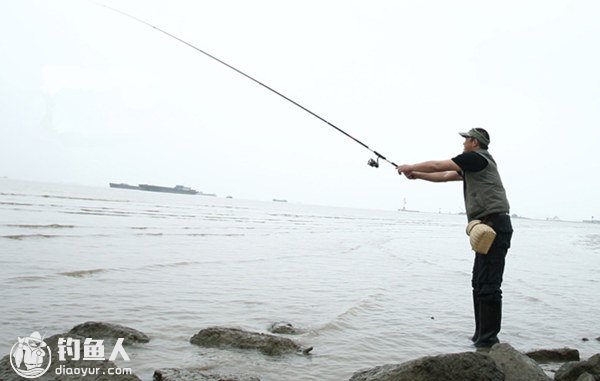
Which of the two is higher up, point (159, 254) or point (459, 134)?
point (459, 134)

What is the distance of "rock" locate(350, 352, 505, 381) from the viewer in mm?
3410

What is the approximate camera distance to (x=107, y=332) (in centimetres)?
469

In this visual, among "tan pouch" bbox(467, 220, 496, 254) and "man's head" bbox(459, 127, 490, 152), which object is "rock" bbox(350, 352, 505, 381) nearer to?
"tan pouch" bbox(467, 220, 496, 254)

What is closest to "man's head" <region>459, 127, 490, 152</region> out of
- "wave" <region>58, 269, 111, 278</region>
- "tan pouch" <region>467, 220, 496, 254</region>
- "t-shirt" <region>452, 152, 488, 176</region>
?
"t-shirt" <region>452, 152, 488, 176</region>

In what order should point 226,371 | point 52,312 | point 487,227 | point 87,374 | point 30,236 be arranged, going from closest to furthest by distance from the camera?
point 87,374
point 226,371
point 487,227
point 52,312
point 30,236

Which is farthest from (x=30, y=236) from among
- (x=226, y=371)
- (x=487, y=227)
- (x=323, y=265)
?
(x=487, y=227)

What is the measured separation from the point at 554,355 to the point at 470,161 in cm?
228

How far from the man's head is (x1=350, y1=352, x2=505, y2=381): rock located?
2435 mm

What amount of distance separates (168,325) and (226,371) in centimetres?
180

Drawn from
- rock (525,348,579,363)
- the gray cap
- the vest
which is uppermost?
the gray cap

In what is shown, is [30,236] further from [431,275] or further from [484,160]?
[484,160]

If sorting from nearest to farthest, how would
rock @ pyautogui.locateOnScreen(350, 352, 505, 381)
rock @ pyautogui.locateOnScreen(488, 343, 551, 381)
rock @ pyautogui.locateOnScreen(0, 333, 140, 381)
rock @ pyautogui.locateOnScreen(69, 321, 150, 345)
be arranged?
1. rock @ pyautogui.locateOnScreen(0, 333, 140, 381)
2. rock @ pyautogui.locateOnScreen(350, 352, 505, 381)
3. rock @ pyautogui.locateOnScreen(488, 343, 551, 381)
4. rock @ pyautogui.locateOnScreen(69, 321, 150, 345)

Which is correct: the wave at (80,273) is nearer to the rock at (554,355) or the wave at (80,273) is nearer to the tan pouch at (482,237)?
the tan pouch at (482,237)

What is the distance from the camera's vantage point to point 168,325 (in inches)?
221
